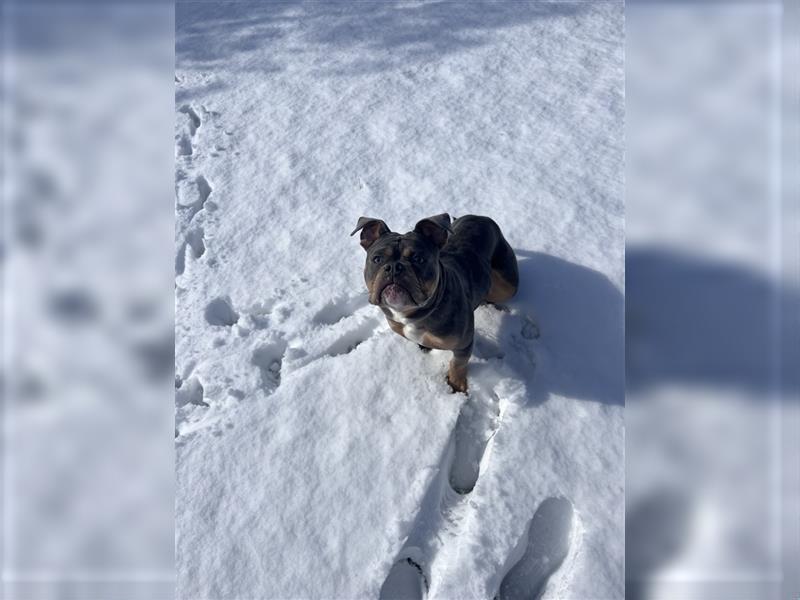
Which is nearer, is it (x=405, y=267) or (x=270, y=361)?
(x=405, y=267)

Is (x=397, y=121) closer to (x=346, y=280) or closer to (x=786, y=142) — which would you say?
(x=346, y=280)

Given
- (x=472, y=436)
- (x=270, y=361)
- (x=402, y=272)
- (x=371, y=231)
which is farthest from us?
(x=270, y=361)

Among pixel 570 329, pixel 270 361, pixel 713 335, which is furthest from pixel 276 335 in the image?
pixel 713 335

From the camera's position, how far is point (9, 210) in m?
1.35

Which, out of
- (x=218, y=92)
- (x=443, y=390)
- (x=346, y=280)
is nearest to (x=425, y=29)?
(x=218, y=92)

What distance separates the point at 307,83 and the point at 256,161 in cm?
112

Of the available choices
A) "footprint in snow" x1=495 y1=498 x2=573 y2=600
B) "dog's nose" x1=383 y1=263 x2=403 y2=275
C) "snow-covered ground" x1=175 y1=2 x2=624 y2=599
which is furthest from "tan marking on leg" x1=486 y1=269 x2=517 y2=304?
"footprint in snow" x1=495 y1=498 x2=573 y2=600

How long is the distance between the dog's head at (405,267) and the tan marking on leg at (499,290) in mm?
794

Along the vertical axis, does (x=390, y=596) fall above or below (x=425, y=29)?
below

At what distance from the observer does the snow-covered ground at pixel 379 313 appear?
296cm

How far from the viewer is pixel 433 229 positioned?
2.90 meters

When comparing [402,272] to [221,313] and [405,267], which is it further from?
[221,313]

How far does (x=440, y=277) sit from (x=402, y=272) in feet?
1.02

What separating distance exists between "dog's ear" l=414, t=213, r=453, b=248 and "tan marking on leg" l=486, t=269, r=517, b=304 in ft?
2.43
